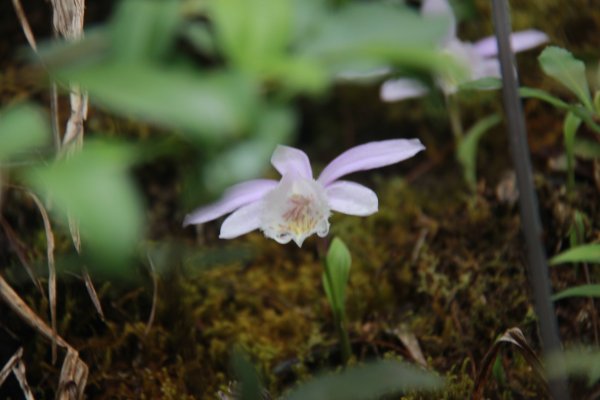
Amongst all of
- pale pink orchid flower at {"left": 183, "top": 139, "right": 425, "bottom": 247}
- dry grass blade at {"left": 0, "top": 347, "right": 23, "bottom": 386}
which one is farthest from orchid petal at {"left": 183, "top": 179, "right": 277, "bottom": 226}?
dry grass blade at {"left": 0, "top": 347, "right": 23, "bottom": 386}

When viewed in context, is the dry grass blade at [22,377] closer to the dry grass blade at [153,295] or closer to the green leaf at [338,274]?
the dry grass blade at [153,295]

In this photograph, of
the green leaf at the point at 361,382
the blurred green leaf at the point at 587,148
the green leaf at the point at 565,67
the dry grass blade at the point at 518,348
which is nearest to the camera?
the green leaf at the point at 361,382

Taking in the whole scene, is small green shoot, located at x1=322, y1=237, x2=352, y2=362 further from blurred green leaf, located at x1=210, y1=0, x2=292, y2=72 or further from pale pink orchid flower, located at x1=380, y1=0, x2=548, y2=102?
blurred green leaf, located at x1=210, y1=0, x2=292, y2=72

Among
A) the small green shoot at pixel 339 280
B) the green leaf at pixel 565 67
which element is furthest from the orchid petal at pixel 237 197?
the green leaf at pixel 565 67

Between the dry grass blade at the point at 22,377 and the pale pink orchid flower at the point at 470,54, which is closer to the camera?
the dry grass blade at the point at 22,377

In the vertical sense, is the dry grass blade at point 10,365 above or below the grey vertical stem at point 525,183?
below

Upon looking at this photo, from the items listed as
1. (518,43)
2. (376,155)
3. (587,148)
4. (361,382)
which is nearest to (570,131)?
(587,148)

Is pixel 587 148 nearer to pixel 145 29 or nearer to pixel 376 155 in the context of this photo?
pixel 376 155
